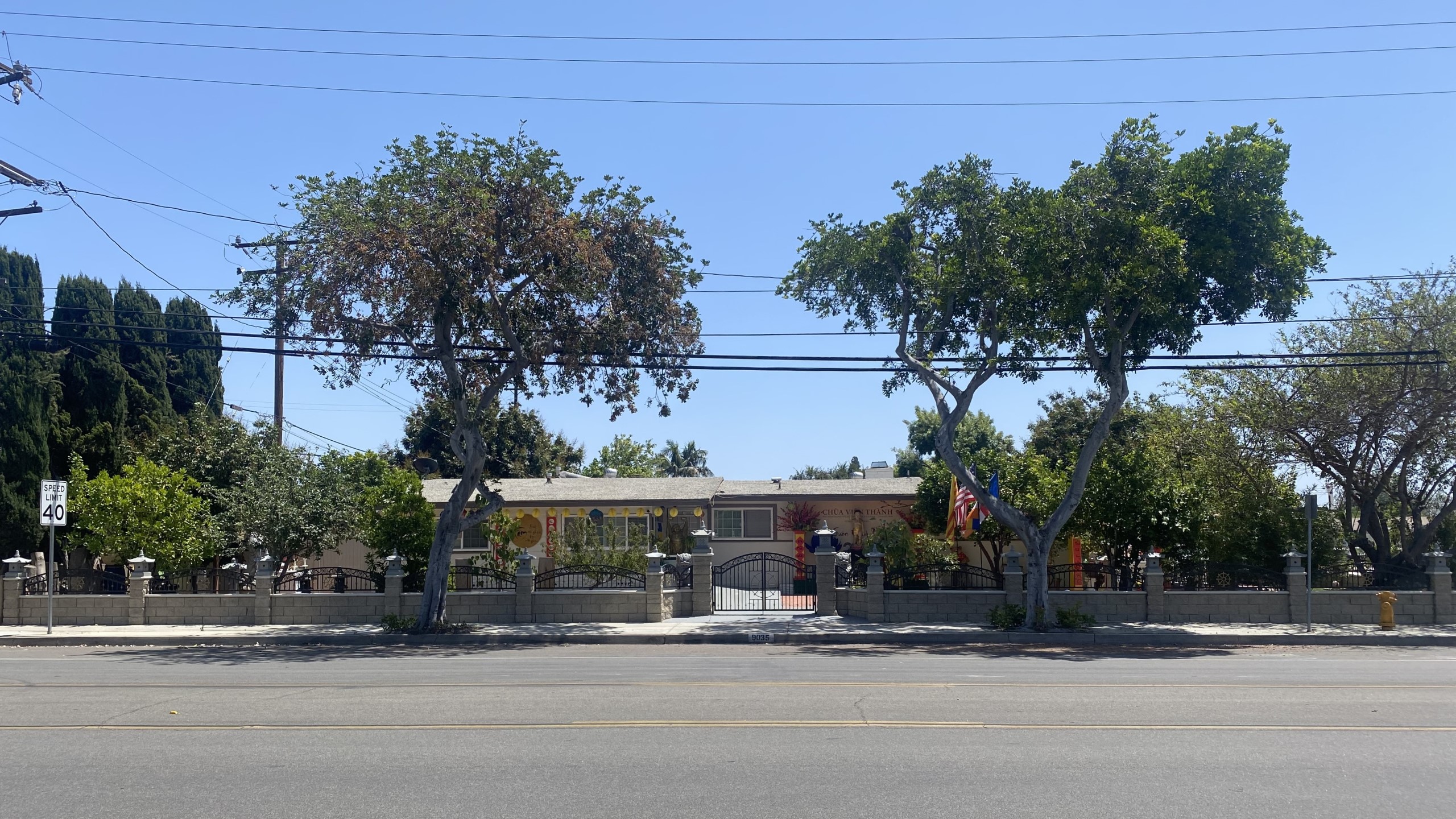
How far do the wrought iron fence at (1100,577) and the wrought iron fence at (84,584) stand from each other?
69.2 ft

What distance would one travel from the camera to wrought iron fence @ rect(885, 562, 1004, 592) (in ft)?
80.5

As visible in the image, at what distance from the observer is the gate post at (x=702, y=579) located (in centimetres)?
2539

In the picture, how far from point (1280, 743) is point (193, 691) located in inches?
466

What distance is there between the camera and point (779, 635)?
21.4 metres

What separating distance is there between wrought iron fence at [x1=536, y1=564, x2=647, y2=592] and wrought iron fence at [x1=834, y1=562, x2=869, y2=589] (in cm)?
470

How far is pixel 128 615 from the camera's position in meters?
24.2

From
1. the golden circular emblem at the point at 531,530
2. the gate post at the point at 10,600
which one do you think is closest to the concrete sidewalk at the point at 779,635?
the gate post at the point at 10,600

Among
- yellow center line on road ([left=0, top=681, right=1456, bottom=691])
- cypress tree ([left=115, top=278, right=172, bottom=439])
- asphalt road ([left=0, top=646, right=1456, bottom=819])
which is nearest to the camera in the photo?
asphalt road ([left=0, top=646, right=1456, bottom=819])

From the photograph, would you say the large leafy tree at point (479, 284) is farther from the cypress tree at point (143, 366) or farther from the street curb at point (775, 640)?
the cypress tree at point (143, 366)

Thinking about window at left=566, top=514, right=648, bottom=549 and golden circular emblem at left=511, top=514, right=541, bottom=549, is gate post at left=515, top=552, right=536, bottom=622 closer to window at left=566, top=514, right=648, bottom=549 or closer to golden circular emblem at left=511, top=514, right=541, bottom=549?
window at left=566, top=514, right=648, bottom=549

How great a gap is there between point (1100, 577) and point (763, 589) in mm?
8075

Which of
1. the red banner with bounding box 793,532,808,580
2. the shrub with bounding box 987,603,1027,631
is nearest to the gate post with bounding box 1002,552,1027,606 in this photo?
the shrub with bounding box 987,603,1027,631

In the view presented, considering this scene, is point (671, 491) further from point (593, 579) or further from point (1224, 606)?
point (1224, 606)

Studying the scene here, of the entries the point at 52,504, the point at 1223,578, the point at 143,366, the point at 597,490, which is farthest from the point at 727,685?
the point at 143,366
